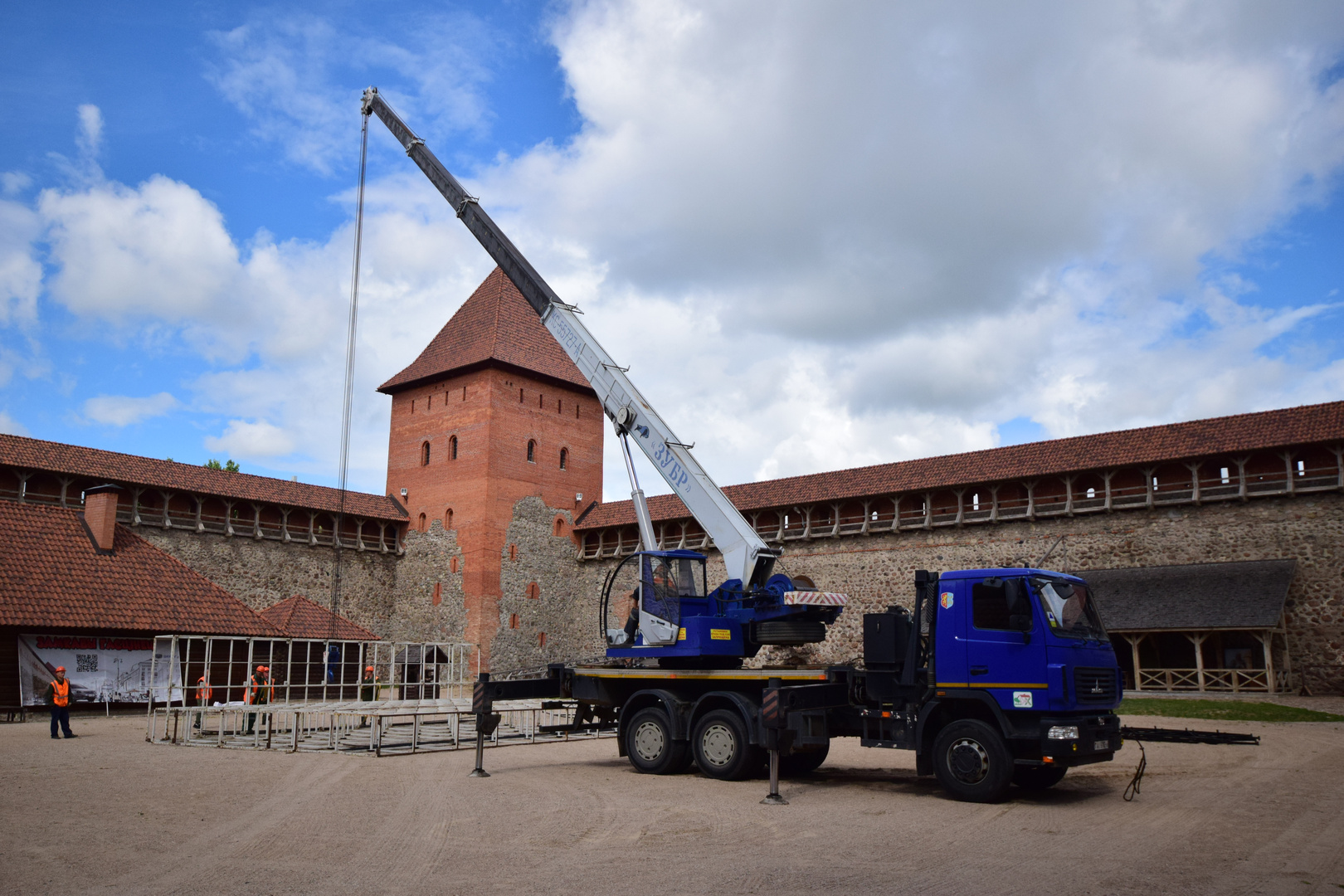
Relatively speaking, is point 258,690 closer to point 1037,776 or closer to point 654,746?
point 654,746

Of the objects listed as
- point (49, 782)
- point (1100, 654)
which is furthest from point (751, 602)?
point (49, 782)

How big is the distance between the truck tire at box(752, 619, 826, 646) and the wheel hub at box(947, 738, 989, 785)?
2233mm

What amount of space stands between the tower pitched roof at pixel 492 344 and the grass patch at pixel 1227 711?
21299 millimetres

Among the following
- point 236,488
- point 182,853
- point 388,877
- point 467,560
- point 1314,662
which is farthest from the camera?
point 467,560

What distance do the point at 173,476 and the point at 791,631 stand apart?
24087 mm

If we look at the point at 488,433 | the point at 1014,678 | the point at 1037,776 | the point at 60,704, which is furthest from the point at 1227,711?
the point at 488,433

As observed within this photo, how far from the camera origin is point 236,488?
99.2ft

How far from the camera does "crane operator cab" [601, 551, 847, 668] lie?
11102 mm

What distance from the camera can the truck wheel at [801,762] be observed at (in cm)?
1104

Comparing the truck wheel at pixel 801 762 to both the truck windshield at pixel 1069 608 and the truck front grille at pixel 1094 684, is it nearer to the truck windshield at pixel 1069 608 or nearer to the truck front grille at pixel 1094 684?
the truck front grille at pixel 1094 684

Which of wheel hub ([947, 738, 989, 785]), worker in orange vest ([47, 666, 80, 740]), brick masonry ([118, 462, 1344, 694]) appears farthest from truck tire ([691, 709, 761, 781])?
brick masonry ([118, 462, 1344, 694])

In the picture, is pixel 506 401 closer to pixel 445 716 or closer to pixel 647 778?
pixel 445 716

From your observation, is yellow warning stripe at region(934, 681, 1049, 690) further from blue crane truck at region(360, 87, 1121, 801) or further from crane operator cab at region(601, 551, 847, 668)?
crane operator cab at region(601, 551, 847, 668)

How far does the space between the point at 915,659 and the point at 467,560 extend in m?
25.3
